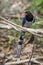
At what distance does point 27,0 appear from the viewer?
38.7ft

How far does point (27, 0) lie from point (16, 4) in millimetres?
440

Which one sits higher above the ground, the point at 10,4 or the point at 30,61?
the point at 10,4

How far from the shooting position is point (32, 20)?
630 centimetres

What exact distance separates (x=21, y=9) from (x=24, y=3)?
0.87 metres

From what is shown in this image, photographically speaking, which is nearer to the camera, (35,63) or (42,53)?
(35,63)

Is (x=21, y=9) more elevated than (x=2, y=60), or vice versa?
(x=21, y=9)

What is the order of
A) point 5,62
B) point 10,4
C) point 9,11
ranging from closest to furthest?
1. point 5,62
2. point 9,11
3. point 10,4

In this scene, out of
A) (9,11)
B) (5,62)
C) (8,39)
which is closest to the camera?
(5,62)

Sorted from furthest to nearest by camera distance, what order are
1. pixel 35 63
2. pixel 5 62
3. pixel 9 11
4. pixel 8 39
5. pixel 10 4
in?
pixel 10 4, pixel 9 11, pixel 8 39, pixel 5 62, pixel 35 63

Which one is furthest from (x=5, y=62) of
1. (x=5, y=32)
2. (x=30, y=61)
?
(x=5, y=32)

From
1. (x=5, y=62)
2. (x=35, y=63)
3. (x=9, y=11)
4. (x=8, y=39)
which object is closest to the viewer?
(x=35, y=63)

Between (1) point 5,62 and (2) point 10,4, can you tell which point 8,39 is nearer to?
(1) point 5,62

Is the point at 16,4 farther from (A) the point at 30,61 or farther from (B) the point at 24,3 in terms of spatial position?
(A) the point at 30,61

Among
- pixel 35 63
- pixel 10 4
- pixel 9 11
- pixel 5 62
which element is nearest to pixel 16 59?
pixel 5 62
